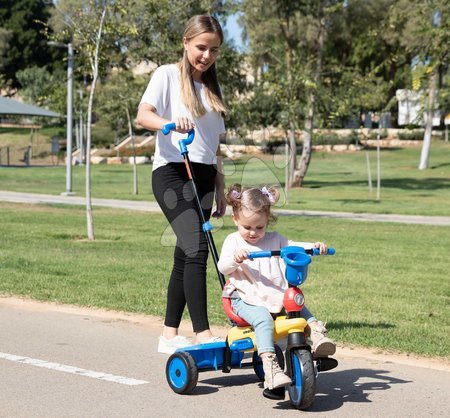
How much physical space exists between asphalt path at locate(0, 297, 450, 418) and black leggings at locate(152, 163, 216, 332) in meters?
0.50

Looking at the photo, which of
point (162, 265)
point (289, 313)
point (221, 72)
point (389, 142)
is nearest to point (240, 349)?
point (289, 313)

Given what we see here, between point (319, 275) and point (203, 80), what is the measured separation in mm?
5921

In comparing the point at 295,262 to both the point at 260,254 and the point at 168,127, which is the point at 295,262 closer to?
the point at 260,254

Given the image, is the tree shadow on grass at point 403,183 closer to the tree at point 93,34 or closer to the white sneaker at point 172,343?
the tree at point 93,34

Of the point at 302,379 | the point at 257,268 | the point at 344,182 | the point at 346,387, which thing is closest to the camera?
the point at 302,379

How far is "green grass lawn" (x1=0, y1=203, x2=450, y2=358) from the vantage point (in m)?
8.09

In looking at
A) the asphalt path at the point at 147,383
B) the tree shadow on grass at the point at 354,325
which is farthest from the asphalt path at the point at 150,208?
the asphalt path at the point at 147,383

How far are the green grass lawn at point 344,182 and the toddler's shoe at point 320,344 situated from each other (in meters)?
1.39

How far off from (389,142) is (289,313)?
216 feet

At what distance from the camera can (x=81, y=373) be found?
20.2 feet

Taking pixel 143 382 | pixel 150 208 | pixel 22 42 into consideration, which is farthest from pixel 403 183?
pixel 22 42

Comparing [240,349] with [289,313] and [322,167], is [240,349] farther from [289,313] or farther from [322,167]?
[322,167]

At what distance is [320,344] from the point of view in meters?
5.27

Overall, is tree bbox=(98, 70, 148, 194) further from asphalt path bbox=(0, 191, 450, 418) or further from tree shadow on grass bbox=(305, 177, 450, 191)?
asphalt path bbox=(0, 191, 450, 418)
